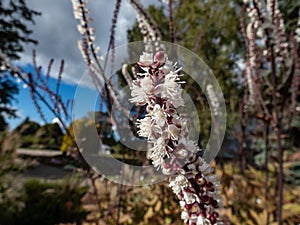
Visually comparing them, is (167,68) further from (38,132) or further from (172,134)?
(38,132)

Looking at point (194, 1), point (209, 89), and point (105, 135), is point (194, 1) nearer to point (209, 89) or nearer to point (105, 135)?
point (209, 89)

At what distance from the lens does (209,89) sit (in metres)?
3.07

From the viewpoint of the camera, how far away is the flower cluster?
1.78ft

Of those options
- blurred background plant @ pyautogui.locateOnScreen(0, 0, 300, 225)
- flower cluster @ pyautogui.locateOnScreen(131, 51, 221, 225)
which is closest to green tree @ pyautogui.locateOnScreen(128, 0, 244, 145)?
blurred background plant @ pyautogui.locateOnScreen(0, 0, 300, 225)

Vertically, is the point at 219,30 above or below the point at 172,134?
above

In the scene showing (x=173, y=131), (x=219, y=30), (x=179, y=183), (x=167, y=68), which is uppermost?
(x=219, y=30)

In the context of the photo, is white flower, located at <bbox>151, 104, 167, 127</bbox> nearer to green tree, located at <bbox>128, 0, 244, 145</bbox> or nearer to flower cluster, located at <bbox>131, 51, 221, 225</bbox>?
flower cluster, located at <bbox>131, 51, 221, 225</bbox>

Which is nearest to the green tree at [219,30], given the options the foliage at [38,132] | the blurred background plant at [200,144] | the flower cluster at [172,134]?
the blurred background plant at [200,144]

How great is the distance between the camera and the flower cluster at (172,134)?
542 millimetres

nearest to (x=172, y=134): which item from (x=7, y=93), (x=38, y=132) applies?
(x=38, y=132)

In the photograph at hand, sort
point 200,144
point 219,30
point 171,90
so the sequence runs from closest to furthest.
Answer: point 171,90 → point 200,144 → point 219,30

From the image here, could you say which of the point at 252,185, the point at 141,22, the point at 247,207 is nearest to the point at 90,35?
the point at 141,22

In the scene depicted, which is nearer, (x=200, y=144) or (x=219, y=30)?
(x=200, y=144)

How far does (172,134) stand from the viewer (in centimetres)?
54
